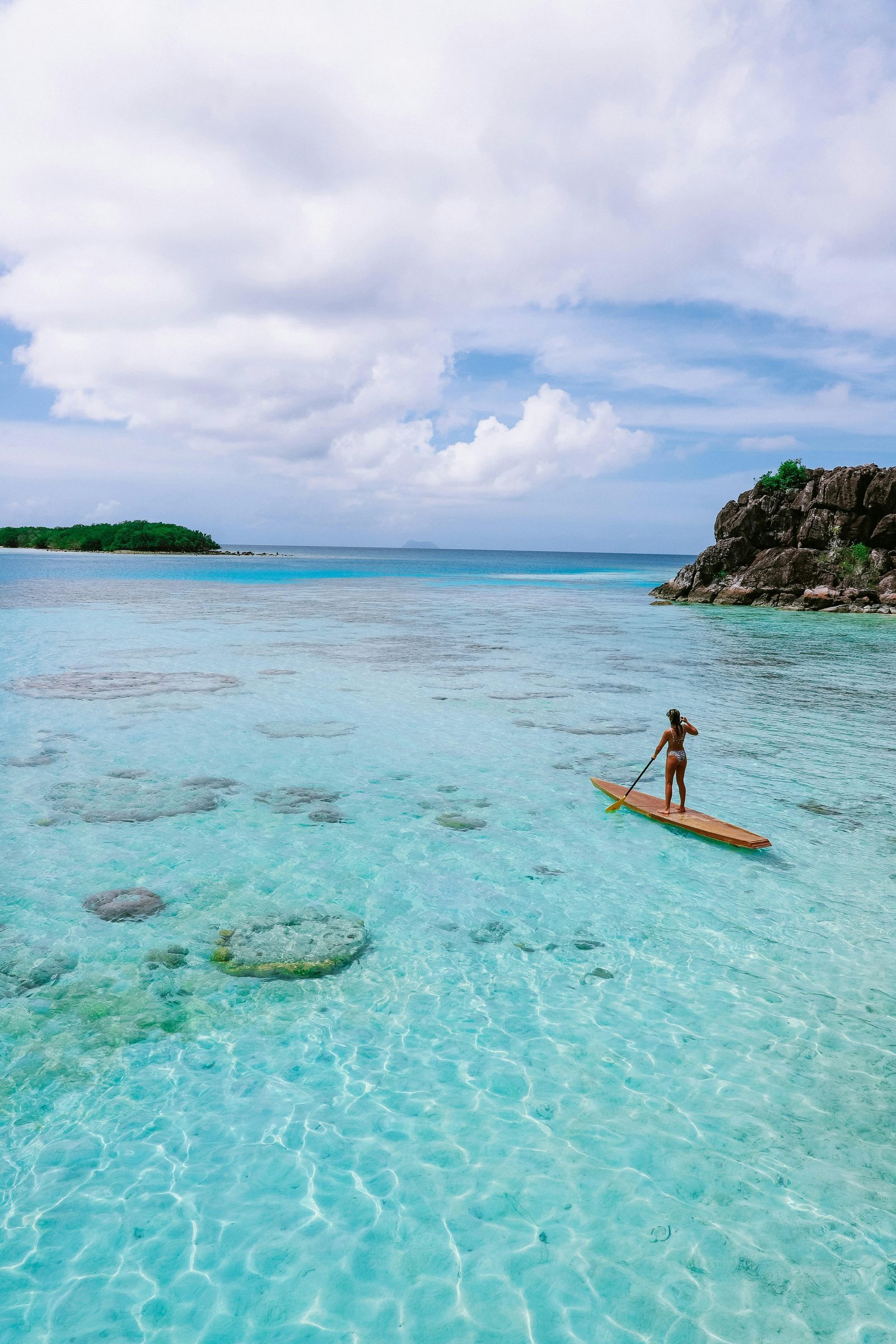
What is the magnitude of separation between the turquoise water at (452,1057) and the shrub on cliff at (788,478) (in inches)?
2212

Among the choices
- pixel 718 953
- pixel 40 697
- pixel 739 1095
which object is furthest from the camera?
pixel 40 697

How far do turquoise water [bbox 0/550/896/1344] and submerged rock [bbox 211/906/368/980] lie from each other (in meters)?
0.21

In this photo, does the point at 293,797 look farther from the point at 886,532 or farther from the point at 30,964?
the point at 886,532

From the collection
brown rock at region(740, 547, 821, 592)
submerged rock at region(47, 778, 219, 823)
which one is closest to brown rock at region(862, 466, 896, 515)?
brown rock at region(740, 547, 821, 592)

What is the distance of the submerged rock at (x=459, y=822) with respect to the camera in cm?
1320

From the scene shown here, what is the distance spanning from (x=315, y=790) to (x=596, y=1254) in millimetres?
10340

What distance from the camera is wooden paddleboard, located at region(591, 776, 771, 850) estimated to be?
12273mm

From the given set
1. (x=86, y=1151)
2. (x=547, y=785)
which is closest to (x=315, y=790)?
(x=547, y=785)

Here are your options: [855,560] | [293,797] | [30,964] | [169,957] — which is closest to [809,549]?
[855,560]

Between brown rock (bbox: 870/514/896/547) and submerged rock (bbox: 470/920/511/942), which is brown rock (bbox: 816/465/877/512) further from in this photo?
submerged rock (bbox: 470/920/511/942)

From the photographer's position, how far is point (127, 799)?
1401cm

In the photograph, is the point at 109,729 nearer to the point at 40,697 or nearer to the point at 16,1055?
the point at 40,697

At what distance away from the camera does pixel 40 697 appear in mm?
22344

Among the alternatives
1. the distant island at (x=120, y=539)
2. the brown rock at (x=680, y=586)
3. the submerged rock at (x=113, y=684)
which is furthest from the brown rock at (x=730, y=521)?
the distant island at (x=120, y=539)
